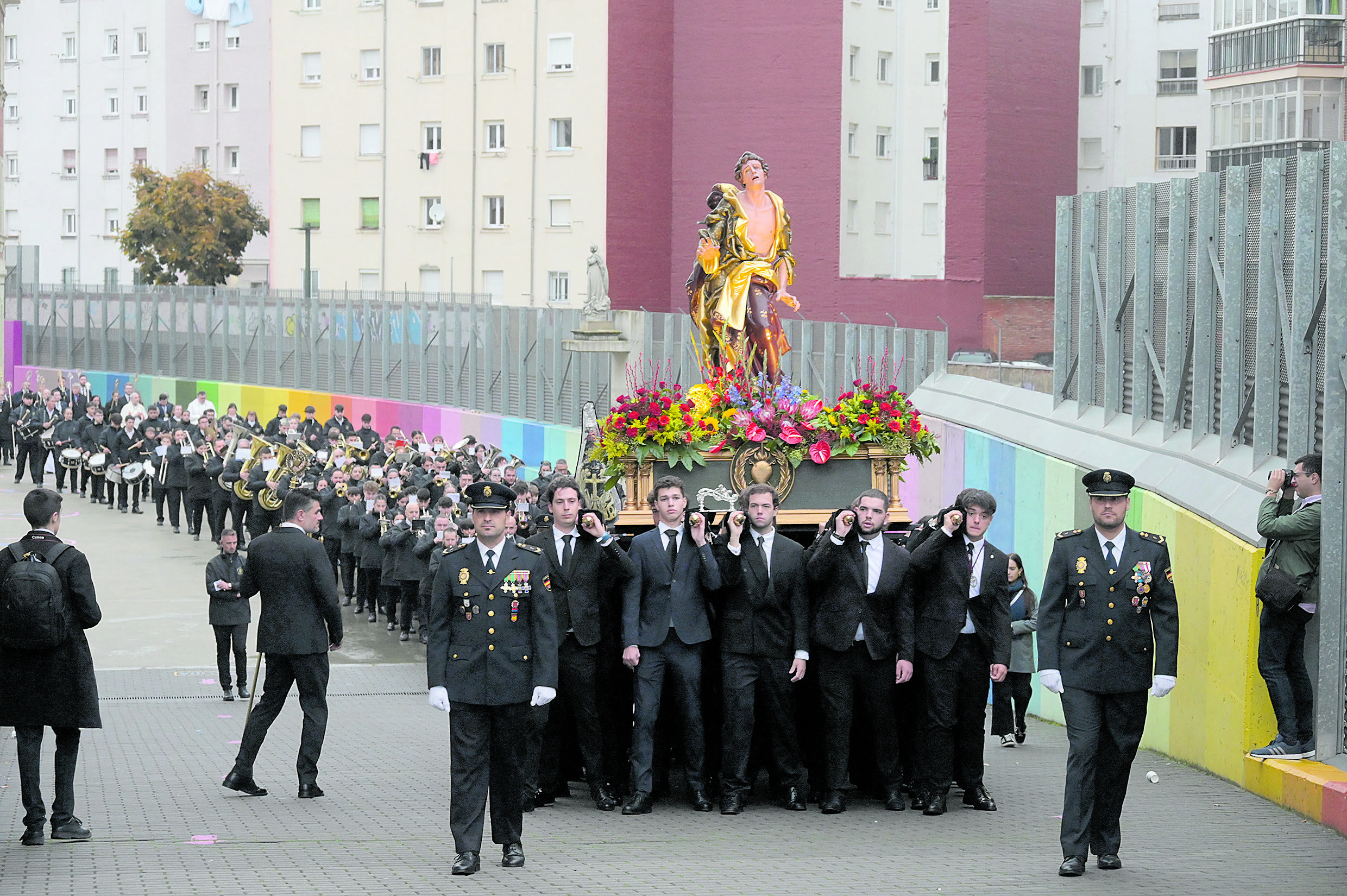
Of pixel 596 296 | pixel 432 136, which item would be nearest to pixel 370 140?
pixel 432 136

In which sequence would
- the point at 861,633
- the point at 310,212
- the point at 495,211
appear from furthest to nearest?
the point at 310,212 → the point at 495,211 → the point at 861,633

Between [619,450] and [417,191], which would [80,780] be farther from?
[417,191]

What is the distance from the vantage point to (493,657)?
9.04 meters

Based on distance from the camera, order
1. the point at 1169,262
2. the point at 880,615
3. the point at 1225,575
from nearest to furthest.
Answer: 1. the point at 880,615
2. the point at 1225,575
3. the point at 1169,262

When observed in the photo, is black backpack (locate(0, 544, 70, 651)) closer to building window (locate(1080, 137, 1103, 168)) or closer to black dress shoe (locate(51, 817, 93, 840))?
black dress shoe (locate(51, 817, 93, 840))

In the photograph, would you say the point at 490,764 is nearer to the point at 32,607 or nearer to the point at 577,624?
the point at 577,624

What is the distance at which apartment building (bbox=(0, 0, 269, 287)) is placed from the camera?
2889 inches

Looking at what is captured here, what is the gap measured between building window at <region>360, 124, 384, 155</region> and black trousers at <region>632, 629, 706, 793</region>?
2091 inches

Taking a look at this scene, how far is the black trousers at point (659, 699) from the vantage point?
1054 centimetres

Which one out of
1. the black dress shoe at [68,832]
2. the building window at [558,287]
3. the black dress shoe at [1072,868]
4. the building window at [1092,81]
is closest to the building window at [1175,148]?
the building window at [1092,81]

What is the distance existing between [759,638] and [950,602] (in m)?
1.06

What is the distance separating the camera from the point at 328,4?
206ft

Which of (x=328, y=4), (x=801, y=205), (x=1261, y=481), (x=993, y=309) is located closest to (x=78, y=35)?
(x=328, y=4)

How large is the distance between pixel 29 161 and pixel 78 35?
5.80 meters
